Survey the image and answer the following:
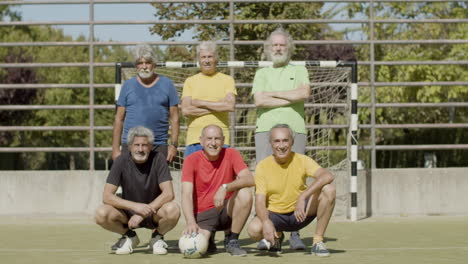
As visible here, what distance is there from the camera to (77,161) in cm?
4706

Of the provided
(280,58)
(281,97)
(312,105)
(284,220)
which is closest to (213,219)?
(284,220)

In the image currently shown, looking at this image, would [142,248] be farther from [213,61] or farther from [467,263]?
[467,263]

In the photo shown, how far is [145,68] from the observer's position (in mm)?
7727

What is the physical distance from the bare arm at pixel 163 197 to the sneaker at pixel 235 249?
63 cm

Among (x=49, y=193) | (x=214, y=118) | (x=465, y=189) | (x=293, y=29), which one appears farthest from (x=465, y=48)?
(x=214, y=118)

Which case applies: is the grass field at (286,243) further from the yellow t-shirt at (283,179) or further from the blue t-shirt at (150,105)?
the blue t-shirt at (150,105)

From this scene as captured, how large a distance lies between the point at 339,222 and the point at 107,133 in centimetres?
3303

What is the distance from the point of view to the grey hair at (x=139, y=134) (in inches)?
283

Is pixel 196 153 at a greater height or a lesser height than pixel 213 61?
lesser

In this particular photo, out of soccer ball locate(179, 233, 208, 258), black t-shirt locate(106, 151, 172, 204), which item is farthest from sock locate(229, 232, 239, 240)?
black t-shirt locate(106, 151, 172, 204)

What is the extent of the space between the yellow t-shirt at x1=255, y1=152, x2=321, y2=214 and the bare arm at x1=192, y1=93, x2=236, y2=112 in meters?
0.88

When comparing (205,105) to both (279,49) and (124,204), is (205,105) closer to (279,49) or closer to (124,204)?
(279,49)

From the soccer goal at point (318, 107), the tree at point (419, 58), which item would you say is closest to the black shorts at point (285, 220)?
the soccer goal at point (318, 107)

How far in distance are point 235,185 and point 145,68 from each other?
1.43 meters
